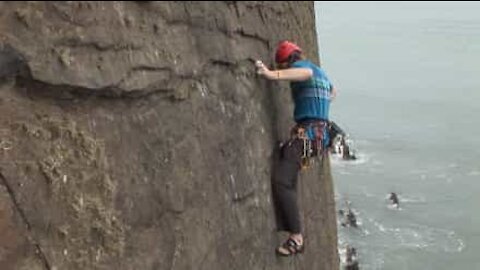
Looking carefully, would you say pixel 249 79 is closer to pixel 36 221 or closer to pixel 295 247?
pixel 295 247

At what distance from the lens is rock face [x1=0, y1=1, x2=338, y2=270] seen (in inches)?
239

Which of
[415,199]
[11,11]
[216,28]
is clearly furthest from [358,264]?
[11,11]

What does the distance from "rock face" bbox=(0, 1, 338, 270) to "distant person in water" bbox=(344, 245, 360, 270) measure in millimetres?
15242

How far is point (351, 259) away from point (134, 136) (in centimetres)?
1793

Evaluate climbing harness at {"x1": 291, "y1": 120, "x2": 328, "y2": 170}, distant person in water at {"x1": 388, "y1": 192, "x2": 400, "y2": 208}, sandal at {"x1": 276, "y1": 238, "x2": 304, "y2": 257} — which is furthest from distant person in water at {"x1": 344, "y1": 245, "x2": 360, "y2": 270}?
climbing harness at {"x1": 291, "y1": 120, "x2": 328, "y2": 170}

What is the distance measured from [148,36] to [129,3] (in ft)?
1.08

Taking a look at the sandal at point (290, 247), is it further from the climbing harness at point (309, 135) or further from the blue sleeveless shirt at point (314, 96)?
the blue sleeveless shirt at point (314, 96)

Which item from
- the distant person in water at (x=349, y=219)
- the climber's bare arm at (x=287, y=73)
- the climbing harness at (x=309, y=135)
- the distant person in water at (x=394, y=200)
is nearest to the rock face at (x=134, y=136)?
the climber's bare arm at (x=287, y=73)

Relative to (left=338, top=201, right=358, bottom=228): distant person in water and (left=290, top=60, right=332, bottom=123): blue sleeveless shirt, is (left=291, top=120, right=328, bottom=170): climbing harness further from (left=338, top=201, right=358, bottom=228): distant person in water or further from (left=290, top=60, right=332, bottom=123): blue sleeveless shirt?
(left=338, top=201, right=358, bottom=228): distant person in water

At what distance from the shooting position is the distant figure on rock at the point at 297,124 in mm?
7695

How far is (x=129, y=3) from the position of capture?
6371mm

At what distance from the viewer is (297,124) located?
26.1 ft

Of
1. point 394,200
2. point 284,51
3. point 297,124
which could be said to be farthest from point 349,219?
point 284,51

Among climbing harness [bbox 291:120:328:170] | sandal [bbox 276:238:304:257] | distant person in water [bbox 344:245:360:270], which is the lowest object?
distant person in water [bbox 344:245:360:270]
